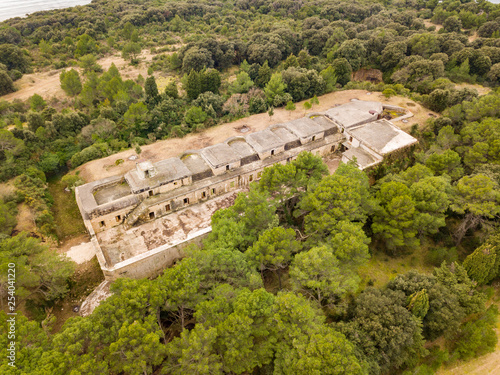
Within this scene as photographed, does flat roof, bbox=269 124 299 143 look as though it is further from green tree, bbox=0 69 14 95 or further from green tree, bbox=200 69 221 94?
green tree, bbox=0 69 14 95

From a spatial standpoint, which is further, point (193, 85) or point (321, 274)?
point (193, 85)

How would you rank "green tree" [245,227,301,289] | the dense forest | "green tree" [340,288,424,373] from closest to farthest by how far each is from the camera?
1. the dense forest
2. "green tree" [340,288,424,373]
3. "green tree" [245,227,301,289]

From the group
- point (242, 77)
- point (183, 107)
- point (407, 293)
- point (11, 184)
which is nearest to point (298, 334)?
point (407, 293)

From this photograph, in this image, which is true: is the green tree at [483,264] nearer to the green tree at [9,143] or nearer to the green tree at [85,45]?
the green tree at [9,143]

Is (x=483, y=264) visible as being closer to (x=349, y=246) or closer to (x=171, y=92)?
(x=349, y=246)

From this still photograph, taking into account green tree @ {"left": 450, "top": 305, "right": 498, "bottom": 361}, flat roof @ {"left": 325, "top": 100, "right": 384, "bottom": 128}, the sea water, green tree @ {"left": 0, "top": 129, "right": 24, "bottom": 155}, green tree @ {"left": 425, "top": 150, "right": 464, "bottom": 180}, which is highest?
the sea water

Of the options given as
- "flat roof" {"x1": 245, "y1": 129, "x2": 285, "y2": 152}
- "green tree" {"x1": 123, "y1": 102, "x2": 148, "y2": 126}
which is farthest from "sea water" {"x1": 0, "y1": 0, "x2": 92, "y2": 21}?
"flat roof" {"x1": 245, "y1": 129, "x2": 285, "y2": 152}

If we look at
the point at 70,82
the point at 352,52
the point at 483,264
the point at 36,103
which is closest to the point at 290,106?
the point at 352,52

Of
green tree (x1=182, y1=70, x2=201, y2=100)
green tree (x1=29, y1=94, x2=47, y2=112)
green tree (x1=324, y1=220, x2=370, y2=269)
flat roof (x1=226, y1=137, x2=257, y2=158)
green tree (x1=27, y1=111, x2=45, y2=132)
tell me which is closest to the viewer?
green tree (x1=324, y1=220, x2=370, y2=269)
